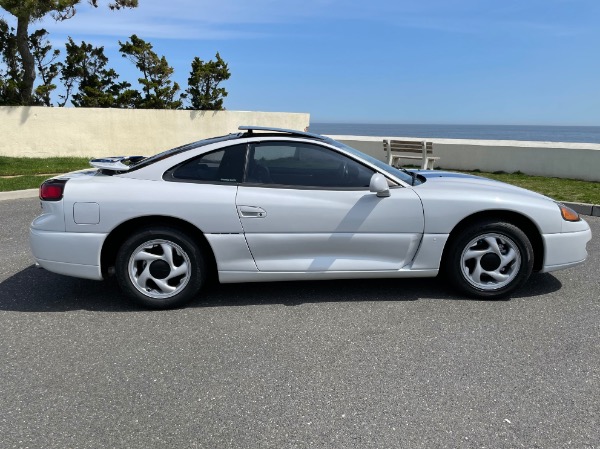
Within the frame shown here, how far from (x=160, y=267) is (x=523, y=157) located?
10.2 metres

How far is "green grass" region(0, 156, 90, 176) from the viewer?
1195 centimetres

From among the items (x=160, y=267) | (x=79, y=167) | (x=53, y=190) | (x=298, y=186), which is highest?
(x=298, y=186)

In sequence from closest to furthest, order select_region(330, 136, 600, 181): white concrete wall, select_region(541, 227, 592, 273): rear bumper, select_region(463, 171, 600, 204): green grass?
select_region(541, 227, 592, 273): rear bumper
select_region(463, 171, 600, 204): green grass
select_region(330, 136, 600, 181): white concrete wall

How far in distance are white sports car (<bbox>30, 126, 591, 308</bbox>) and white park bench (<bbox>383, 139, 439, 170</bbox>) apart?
23.9 feet

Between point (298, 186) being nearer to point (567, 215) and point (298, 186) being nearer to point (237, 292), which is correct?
point (237, 292)

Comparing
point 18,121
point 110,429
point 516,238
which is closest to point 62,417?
point 110,429

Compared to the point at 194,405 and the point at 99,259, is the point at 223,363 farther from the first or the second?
the point at 99,259

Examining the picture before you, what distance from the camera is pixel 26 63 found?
15.8 m

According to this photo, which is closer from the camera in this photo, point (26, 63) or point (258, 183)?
point (258, 183)

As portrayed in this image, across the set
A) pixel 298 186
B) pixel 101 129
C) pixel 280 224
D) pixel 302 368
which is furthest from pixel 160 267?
pixel 101 129

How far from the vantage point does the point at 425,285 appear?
15.4 ft

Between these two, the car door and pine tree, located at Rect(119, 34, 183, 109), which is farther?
pine tree, located at Rect(119, 34, 183, 109)

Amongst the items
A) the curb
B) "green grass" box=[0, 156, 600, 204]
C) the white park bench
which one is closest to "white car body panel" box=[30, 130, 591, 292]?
the curb

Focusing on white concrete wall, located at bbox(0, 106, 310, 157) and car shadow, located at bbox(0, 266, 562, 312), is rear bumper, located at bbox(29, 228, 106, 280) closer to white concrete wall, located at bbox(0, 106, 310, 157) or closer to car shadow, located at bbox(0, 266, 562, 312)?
car shadow, located at bbox(0, 266, 562, 312)
